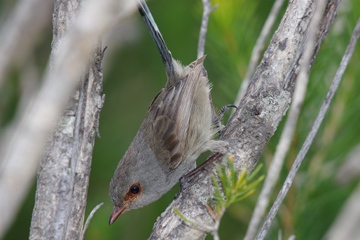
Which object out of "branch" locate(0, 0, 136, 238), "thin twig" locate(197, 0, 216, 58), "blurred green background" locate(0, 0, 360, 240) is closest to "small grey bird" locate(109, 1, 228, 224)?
"blurred green background" locate(0, 0, 360, 240)

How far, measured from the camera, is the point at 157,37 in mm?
4371

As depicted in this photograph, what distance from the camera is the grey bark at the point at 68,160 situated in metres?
2.72

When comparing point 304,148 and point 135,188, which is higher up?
point 304,148

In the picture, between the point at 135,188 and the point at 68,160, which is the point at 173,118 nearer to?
the point at 135,188

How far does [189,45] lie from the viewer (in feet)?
18.7

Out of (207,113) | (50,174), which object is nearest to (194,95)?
(207,113)

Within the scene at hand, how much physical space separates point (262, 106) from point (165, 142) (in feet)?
5.03

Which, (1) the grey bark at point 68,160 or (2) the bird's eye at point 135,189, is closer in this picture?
(1) the grey bark at point 68,160

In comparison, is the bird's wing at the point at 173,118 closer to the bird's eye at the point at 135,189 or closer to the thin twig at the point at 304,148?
the bird's eye at the point at 135,189

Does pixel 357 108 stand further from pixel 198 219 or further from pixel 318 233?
pixel 198 219

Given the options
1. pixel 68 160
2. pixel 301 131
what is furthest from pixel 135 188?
pixel 68 160

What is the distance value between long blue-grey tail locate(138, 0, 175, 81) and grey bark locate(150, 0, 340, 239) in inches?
48.8

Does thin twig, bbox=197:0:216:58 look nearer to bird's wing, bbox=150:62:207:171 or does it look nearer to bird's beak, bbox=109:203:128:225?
bird's wing, bbox=150:62:207:171

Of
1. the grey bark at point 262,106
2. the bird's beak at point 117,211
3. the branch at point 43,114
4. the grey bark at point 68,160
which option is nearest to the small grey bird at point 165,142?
the bird's beak at point 117,211
